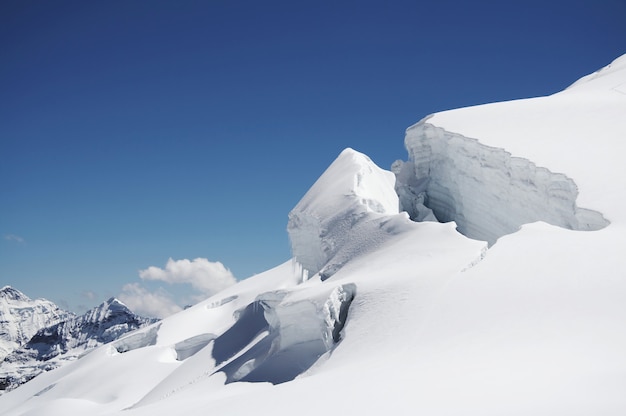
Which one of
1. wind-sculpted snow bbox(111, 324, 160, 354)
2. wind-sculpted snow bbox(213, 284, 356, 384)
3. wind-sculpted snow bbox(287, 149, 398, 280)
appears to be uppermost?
wind-sculpted snow bbox(287, 149, 398, 280)

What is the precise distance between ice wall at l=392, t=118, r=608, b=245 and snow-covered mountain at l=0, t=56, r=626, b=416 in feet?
0.29

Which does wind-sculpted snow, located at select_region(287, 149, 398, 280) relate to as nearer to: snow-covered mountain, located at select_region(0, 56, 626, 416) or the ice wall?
snow-covered mountain, located at select_region(0, 56, 626, 416)

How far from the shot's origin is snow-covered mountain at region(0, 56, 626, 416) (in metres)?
8.18

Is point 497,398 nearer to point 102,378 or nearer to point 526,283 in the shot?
point 526,283

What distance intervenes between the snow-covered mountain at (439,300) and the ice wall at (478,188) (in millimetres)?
88

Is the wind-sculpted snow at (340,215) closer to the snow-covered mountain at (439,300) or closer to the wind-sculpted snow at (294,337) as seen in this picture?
the snow-covered mountain at (439,300)

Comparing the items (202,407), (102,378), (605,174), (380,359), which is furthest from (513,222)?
(102,378)

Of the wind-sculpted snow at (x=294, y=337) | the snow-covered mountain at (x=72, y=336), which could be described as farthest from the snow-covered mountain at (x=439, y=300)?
the snow-covered mountain at (x=72, y=336)

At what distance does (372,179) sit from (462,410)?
2296 centimetres

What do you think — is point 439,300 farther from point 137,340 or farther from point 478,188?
point 137,340

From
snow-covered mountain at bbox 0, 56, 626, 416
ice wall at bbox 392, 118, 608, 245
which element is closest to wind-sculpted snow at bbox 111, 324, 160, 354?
snow-covered mountain at bbox 0, 56, 626, 416

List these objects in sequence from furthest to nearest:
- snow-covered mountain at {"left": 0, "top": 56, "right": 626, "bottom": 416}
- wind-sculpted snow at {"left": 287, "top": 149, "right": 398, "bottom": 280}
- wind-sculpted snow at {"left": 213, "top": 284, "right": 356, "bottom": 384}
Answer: wind-sculpted snow at {"left": 287, "top": 149, "right": 398, "bottom": 280}, wind-sculpted snow at {"left": 213, "top": 284, "right": 356, "bottom": 384}, snow-covered mountain at {"left": 0, "top": 56, "right": 626, "bottom": 416}

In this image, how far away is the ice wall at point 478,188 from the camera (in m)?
19.6

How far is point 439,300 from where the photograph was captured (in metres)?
13.1
